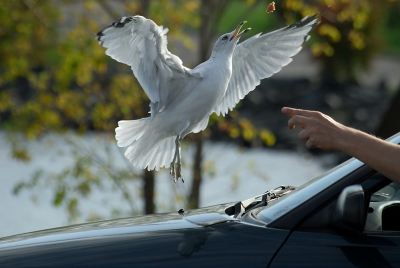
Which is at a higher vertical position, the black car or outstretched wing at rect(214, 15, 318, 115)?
outstretched wing at rect(214, 15, 318, 115)

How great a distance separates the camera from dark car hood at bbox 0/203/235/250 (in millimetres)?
2543

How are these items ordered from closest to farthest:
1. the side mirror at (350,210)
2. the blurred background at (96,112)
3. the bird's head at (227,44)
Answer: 1. the side mirror at (350,210)
2. the bird's head at (227,44)
3. the blurred background at (96,112)

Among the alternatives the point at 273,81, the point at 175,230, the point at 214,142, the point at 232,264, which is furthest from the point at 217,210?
the point at 273,81

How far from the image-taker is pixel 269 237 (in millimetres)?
2275

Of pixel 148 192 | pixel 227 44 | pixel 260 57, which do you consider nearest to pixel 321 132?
pixel 227 44

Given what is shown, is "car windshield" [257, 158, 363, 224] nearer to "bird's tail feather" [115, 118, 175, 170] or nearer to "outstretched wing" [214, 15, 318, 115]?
"bird's tail feather" [115, 118, 175, 170]

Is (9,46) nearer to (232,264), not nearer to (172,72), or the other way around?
(172,72)

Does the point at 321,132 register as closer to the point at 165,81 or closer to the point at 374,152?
the point at 374,152

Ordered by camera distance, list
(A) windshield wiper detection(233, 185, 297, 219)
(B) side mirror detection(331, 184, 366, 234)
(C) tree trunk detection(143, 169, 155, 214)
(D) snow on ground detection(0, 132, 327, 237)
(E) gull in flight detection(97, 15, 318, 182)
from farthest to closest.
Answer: (D) snow on ground detection(0, 132, 327, 237) → (C) tree trunk detection(143, 169, 155, 214) → (E) gull in flight detection(97, 15, 318, 182) → (A) windshield wiper detection(233, 185, 297, 219) → (B) side mirror detection(331, 184, 366, 234)

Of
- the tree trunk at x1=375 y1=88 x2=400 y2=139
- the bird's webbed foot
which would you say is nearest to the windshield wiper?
the bird's webbed foot

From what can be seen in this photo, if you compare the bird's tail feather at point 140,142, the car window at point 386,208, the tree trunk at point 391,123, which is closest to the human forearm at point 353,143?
the car window at point 386,208

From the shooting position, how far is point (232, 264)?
2.22 meters

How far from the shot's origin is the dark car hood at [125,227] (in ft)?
8.34

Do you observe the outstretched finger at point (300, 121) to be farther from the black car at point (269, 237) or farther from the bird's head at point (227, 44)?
the bird's head at point (227, 44)
